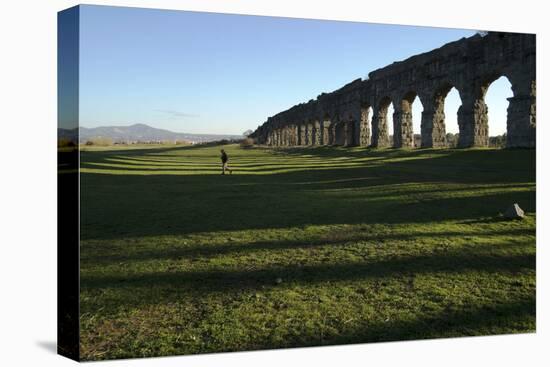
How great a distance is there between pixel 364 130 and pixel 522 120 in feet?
9.43

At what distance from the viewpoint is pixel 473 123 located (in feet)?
37.4

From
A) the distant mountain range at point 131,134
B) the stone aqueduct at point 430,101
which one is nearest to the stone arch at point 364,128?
the stone aqueduct at point 430,101

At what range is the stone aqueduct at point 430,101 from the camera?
24.1ft

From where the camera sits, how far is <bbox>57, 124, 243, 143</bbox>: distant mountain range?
163 inches

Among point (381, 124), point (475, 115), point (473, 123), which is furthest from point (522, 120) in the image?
point (381, 124)

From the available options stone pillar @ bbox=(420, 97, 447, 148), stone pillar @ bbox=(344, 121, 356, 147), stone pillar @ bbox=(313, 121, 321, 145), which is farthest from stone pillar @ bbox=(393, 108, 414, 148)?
stone pillar @ bbox=(313, 121, 321, 145)

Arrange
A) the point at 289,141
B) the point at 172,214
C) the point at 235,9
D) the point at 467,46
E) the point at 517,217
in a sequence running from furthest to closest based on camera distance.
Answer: the point at 467,46
the point at 289,141
the point at 517,217
the point at 172,214
the point at 235,9

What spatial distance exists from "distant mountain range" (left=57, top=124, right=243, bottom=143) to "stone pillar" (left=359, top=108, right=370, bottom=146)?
3850mm

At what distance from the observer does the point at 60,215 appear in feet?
14.1

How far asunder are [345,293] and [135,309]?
1.95m

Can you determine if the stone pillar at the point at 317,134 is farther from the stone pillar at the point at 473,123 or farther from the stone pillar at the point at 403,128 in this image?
the stone pillar at the point at 473,123

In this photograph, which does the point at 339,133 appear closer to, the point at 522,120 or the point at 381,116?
the point at 381,116

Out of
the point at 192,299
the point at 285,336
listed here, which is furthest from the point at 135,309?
the point at 285,336

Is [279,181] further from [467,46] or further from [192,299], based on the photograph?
[467,46]
